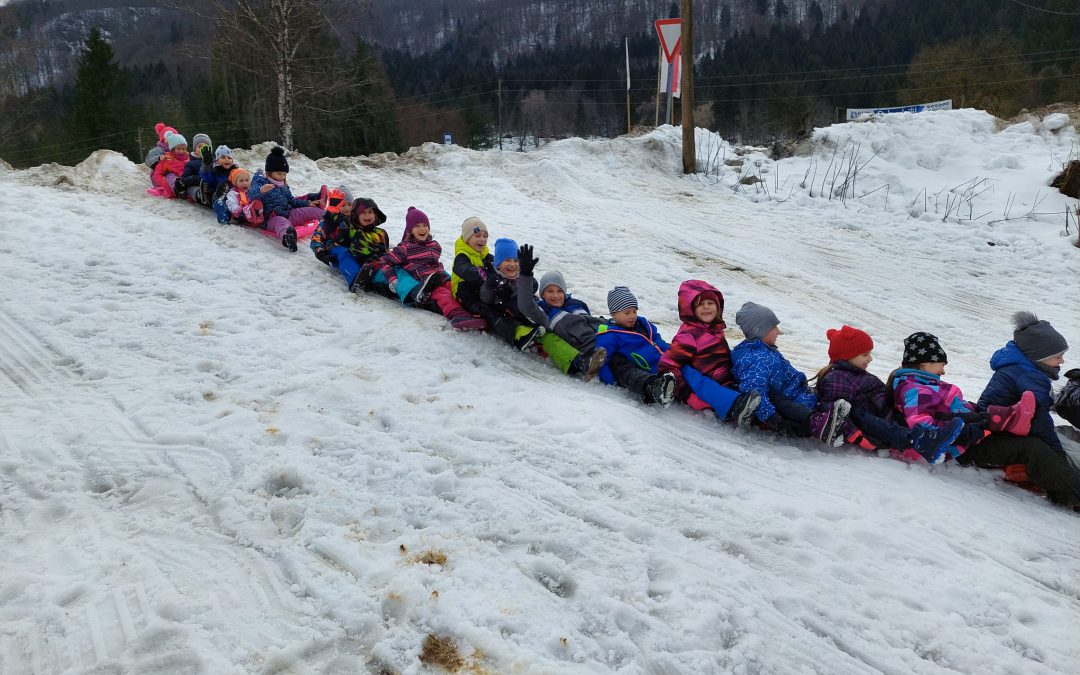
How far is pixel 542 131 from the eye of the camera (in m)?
58.9

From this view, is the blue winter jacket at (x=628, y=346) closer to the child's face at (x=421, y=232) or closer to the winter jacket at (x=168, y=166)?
the child's face at (x=421, y=232)

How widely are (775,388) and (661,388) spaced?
2.38ft

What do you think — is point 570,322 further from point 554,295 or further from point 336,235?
point 336,235

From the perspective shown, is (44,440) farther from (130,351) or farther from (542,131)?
(542,131)

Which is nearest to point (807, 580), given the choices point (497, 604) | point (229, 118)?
point (497, 604)

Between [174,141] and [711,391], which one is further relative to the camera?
[174,141]

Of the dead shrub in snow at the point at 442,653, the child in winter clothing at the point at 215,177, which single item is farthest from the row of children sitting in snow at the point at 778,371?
the child in winter clothing at the point at 215,177

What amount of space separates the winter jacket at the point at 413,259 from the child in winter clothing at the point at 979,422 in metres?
3.97

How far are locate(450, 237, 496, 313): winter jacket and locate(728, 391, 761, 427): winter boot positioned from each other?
2281 millimetres

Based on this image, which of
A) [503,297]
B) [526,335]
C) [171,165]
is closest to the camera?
[526,335]

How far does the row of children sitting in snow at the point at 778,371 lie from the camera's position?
4.03 metres

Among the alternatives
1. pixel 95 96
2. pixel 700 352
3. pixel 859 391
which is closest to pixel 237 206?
pixel 700 352

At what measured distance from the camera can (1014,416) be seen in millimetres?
3949

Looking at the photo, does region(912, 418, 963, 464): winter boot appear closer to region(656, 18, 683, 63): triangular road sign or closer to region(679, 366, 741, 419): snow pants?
region(679, 366, 741, 419): snow pants
